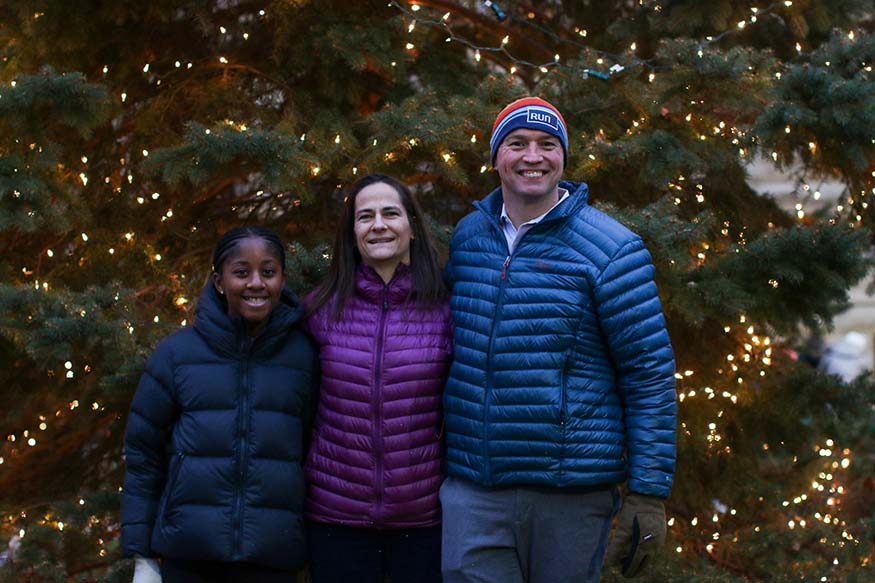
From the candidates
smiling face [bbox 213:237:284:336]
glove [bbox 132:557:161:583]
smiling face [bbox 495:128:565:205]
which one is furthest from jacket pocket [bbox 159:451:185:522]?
smiling face [bbox 495:128:565:205]

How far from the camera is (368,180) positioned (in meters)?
3.89

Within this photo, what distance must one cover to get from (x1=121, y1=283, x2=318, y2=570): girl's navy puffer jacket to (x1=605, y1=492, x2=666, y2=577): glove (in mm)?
1058

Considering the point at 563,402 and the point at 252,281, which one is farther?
the point at 252,281

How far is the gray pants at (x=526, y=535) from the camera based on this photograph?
3.52m

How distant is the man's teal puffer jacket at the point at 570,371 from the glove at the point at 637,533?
5 cm

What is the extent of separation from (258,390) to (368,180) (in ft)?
2.71

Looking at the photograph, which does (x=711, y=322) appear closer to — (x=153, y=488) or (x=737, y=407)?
(x=737, y=407)

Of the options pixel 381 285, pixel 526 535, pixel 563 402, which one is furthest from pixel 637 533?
pixel 381 285

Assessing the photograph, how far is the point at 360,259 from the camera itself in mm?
3953

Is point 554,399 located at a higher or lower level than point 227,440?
higher

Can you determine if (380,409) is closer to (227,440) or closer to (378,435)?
(378,435)

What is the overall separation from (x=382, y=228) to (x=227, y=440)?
874 mm

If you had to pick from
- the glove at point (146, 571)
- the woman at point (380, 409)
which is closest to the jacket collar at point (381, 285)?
the woman at point (380, 409)

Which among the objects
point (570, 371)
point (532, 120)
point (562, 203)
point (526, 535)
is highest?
point (532, 120)
